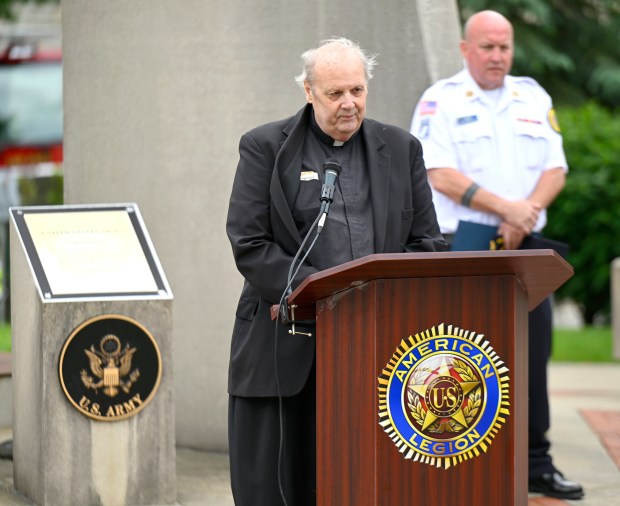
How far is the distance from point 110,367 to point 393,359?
2.04 m

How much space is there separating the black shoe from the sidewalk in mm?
56

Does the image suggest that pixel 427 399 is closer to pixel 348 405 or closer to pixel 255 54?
pixel 348 405

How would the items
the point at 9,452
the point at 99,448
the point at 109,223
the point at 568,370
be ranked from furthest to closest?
the point at 568,370, the point at 9,452, the point at 109,223, the point at 99,448

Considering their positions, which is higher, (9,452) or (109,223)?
(109,223)

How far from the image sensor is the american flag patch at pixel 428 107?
6285mm

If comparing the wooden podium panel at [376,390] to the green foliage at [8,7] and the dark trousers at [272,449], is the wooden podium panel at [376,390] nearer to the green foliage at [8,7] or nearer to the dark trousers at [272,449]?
the dark trousers at [272,449]

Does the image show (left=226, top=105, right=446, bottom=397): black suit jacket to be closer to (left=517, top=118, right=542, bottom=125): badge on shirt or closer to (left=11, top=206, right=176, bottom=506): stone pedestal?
(left=11, top=206, right=176, bottom=506): stone pedestal

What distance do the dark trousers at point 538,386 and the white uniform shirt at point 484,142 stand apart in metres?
0.44

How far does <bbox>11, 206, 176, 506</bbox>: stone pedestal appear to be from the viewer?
17.8ft

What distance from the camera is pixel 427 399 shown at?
3.80 metres

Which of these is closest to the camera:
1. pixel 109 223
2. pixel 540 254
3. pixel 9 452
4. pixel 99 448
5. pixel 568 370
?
pixel 540 254

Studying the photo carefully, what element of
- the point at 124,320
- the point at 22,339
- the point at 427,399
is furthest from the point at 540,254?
the point at 22,339

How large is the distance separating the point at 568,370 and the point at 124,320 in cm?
653

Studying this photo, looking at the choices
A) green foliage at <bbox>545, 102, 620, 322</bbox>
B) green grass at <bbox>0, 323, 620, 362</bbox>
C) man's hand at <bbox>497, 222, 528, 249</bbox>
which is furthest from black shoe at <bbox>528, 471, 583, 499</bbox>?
green foliage at <bbox>545, 102, 620, 322</bbox>
